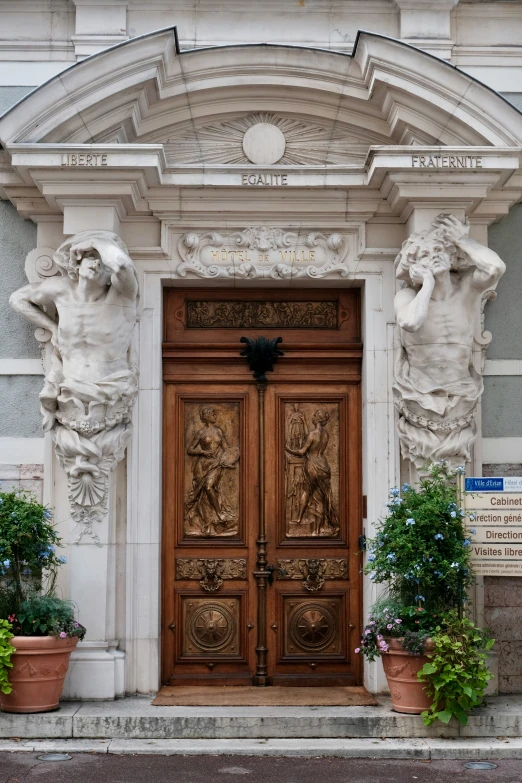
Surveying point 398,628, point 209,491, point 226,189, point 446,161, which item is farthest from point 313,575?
point 446,161

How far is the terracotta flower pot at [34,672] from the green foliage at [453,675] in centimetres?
225

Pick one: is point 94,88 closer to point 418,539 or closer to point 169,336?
point 169,336

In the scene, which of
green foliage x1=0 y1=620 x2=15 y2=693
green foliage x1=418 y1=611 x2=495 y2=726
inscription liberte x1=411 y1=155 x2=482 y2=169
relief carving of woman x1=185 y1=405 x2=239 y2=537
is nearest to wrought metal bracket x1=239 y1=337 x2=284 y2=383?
relief carving of woman x1=185 y1=405 x2=239 y2=537

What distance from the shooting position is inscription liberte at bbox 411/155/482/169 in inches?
296

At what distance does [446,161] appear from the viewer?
753cm

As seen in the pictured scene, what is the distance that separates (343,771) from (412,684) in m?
0.86

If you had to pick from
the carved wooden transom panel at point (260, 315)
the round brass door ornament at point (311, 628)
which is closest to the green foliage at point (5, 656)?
the round brass door ornament at point (311, 628)

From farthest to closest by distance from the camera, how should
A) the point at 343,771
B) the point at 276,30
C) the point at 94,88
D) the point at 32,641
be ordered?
the point at 276,30 < the point at 94,88 < the point at 32,641 < the point at 343,771

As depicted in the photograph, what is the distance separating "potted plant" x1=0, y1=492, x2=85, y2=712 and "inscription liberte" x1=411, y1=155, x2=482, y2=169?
3.37 meters

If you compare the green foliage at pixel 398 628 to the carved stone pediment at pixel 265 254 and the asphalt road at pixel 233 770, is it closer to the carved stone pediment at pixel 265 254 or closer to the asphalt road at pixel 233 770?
the asphalt road at pixel 233 770

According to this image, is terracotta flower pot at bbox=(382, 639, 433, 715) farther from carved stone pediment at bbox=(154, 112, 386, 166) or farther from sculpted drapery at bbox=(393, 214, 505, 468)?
carved stone pediment at bbox=(154, 112, 386, 166)

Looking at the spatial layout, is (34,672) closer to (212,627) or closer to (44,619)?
(44,619)

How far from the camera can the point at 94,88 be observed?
761 cm

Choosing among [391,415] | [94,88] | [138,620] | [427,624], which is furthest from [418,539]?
[94,88]
